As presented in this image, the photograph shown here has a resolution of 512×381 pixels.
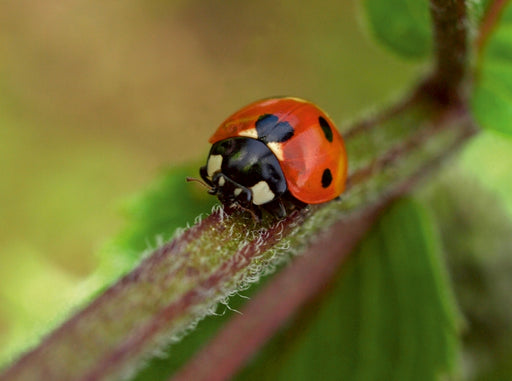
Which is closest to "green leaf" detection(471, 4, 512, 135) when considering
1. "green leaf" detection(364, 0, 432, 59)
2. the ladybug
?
"green leaf" detection(364, 0, 432, 59)

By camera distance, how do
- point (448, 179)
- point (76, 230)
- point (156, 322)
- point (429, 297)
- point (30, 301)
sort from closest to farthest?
point (156, 322) → point (429, 297) → point (448, 179) → point (30, 301) → point (76, 230)

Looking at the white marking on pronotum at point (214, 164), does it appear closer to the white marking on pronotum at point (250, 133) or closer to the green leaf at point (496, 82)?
the white marking on pronotum at point (250, 133)

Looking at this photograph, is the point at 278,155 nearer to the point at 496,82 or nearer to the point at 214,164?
the point at 214,164

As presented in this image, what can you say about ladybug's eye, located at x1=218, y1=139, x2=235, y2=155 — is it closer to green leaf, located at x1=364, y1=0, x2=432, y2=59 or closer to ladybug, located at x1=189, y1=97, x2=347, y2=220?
ladybug, located at x1=189, y1=97, x2=347, y2=220

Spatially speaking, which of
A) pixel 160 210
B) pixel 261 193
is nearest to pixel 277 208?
pixel 261 193

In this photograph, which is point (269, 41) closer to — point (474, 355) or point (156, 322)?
point (474, 355)

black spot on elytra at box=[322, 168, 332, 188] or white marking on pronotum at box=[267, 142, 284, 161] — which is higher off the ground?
white marking on pronotum at box=[267, 142, 284, 161]

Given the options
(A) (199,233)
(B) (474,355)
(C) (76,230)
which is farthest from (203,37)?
(A) (199,233)
